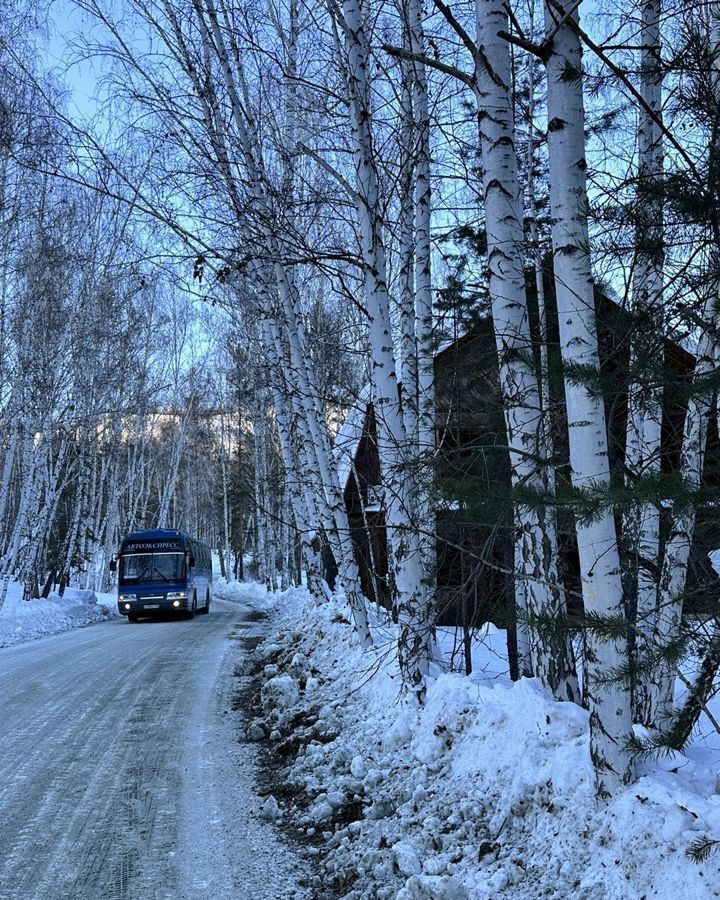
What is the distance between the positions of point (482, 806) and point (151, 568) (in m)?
20.2

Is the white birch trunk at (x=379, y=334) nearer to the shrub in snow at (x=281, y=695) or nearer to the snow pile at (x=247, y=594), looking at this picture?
the shrub in snow at (x=281, y=695)

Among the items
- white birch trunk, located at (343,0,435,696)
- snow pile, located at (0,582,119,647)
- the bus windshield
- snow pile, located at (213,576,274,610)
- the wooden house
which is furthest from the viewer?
snow pile, located at (213,576,274,610)

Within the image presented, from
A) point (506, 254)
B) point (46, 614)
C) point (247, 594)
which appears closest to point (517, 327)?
point (506, 254)

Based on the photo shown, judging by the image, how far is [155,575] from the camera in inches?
888

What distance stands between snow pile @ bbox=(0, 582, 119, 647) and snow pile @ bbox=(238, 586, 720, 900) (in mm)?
12111

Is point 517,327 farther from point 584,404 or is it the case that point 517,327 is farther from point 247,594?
point 247,594

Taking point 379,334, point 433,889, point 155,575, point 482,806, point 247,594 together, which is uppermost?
point 379,334

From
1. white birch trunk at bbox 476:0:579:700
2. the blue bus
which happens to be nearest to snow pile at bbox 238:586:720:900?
white birch trunk at bbox 476:0:579:700

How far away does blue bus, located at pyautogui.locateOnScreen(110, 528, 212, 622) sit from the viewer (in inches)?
871

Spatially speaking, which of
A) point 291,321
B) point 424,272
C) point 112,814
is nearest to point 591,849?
point 112,814

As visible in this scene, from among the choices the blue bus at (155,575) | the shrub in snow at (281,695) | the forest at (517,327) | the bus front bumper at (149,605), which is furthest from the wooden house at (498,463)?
the blue bus at (155,575)

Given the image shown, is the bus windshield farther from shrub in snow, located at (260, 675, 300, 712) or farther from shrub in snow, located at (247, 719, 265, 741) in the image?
shrub in snow, located at (247, 719, 265, 741)

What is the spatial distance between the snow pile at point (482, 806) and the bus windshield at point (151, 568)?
55.9 ft

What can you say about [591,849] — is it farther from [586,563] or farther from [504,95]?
[504,95]
